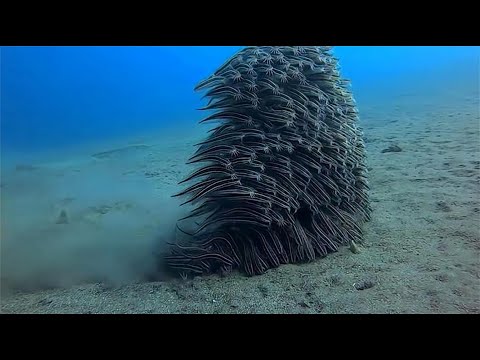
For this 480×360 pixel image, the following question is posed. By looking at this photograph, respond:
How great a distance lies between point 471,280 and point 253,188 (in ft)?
7.10

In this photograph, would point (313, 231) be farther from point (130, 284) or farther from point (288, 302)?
point (130, 284)

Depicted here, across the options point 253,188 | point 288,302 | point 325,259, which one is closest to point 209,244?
point 253,188

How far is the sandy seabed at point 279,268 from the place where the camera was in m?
3.21

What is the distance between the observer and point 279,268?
3.78m

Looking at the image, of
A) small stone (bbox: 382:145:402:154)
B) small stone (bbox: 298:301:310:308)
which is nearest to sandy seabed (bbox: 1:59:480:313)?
small stone (bbox: 298:301:310:308)

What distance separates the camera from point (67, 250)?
4387 millimetres

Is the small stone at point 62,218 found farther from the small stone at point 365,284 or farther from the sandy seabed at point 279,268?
the small stone at point 365,284

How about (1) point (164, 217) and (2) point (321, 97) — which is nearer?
(2) point (321, 97)

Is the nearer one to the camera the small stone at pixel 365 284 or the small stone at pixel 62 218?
the small stone at pixel 365 284

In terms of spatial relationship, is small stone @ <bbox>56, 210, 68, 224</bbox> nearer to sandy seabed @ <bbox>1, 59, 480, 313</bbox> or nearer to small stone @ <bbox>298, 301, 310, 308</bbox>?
sandy seabed @ <bbox>1, 59, 480, 313</bbox>

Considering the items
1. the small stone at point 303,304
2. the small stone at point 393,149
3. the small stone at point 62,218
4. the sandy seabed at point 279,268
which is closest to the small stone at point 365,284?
the sandy seabed at point 279,268

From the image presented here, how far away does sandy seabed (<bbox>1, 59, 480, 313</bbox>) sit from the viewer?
3.21 metres

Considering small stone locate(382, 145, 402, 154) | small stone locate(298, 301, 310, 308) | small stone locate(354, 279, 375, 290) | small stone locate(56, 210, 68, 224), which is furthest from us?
small stone locate(382, 145, 402, 154)

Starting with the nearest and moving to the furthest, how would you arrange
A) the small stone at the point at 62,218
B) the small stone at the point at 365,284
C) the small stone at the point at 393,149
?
the small stone at the point at 365,284 → the small stone at the point at 62,218 → the small stone at the point at 393,149
